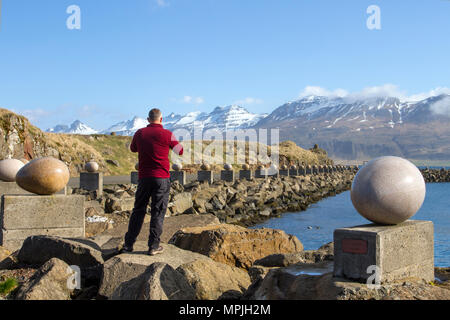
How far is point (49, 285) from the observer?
582cm

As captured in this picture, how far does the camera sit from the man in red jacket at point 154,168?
22.1 feet

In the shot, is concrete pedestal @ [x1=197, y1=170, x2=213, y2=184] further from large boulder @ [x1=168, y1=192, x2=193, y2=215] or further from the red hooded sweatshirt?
the red hooded sweatshirt

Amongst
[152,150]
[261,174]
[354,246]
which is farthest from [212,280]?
[261,174]

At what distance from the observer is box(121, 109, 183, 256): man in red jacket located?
673 cm

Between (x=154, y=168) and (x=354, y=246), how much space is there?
2998 mm

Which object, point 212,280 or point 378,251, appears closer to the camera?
point 378,251

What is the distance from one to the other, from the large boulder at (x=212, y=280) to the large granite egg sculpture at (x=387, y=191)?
195cm

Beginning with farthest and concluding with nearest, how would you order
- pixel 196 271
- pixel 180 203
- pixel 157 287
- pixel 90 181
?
1. pixel 90 181
2. pixel 180 203
3. pixel 196 271
4. pixel 157 287

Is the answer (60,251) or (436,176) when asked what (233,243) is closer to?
(60,251)

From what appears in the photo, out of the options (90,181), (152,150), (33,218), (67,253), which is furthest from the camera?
(90,181)

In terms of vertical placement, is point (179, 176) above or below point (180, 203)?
above

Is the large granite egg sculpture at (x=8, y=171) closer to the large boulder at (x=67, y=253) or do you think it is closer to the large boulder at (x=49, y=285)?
the large boulder at (x=67, y=253)
